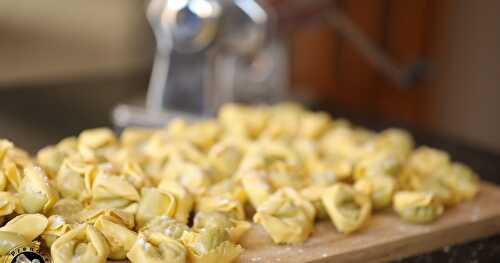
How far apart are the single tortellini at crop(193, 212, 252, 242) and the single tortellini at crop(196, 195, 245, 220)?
0.02 m

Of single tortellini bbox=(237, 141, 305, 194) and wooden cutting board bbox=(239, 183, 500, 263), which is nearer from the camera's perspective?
wooden cutting board bbox=(239, 183, 500, 263)

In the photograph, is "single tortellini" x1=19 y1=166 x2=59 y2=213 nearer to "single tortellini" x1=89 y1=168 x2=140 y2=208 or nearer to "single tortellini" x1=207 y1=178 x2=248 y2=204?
"single tortellini" x1=89 y1=168 x2=140 y2=208

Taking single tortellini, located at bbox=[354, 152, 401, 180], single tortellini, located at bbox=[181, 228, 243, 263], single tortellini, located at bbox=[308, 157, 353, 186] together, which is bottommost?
single tortellini, located at bbox=[181, 228, 243, 263]

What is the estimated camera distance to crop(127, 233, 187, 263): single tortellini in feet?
2.16

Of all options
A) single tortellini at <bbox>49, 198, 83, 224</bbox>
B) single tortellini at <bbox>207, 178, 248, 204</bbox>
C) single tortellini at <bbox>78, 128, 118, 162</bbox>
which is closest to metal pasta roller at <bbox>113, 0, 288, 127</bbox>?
single tortellini at <bbox>78, 128, 118, 162</bbox>

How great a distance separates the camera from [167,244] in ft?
2.24

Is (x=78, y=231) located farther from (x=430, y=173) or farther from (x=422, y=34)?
(x=422, y=34)

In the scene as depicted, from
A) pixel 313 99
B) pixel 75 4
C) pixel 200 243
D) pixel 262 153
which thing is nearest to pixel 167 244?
pixel 200 243

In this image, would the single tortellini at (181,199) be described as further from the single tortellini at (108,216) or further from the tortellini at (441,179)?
the tortellini at (441,179)

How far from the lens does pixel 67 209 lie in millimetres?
743

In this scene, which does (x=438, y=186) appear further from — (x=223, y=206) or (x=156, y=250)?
(x=156, y=250)

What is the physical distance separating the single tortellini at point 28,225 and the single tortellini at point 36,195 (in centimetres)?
3

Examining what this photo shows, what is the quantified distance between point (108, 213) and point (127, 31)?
176 cm

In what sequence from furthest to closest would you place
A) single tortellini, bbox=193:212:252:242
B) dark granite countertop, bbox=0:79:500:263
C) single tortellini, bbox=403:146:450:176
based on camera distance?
dark granite countertop, bbox=0:79:500:263, single tortellini, bbox=403:146:450:176, single tortellini, bbox=193:212:252:242
